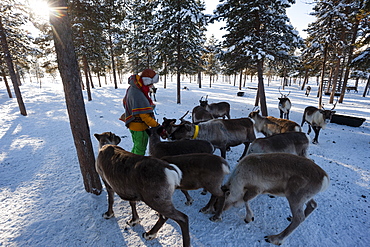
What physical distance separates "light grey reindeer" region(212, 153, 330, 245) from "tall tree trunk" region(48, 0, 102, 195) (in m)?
3.54

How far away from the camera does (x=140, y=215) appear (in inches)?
153

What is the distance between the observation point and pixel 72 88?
13.0 feet

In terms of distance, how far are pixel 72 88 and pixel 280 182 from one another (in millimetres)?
4935

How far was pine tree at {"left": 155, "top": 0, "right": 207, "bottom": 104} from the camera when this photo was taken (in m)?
15.8

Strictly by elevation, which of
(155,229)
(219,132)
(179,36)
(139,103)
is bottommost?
(155,229)

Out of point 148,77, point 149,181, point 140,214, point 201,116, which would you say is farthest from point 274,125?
point 149,181

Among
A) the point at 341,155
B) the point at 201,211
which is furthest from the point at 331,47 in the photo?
the point at 201,211

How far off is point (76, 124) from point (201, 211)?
3732mm

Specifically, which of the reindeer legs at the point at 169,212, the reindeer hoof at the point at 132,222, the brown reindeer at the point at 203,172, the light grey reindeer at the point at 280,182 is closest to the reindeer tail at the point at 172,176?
the reindeer legs at the point at 169,212

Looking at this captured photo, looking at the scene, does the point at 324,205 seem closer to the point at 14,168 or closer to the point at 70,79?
the point at 70,79

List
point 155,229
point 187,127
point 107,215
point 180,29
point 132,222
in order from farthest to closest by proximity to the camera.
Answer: point 180,29 < point 187,127 < point 107,215 < point 132,222 < point 155,229

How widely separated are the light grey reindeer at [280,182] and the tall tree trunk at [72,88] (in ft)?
11.6

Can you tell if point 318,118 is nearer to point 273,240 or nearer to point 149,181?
point 273,240

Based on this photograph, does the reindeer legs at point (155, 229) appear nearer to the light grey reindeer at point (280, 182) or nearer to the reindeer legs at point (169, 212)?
the reindeer legs at point (169, 212)
